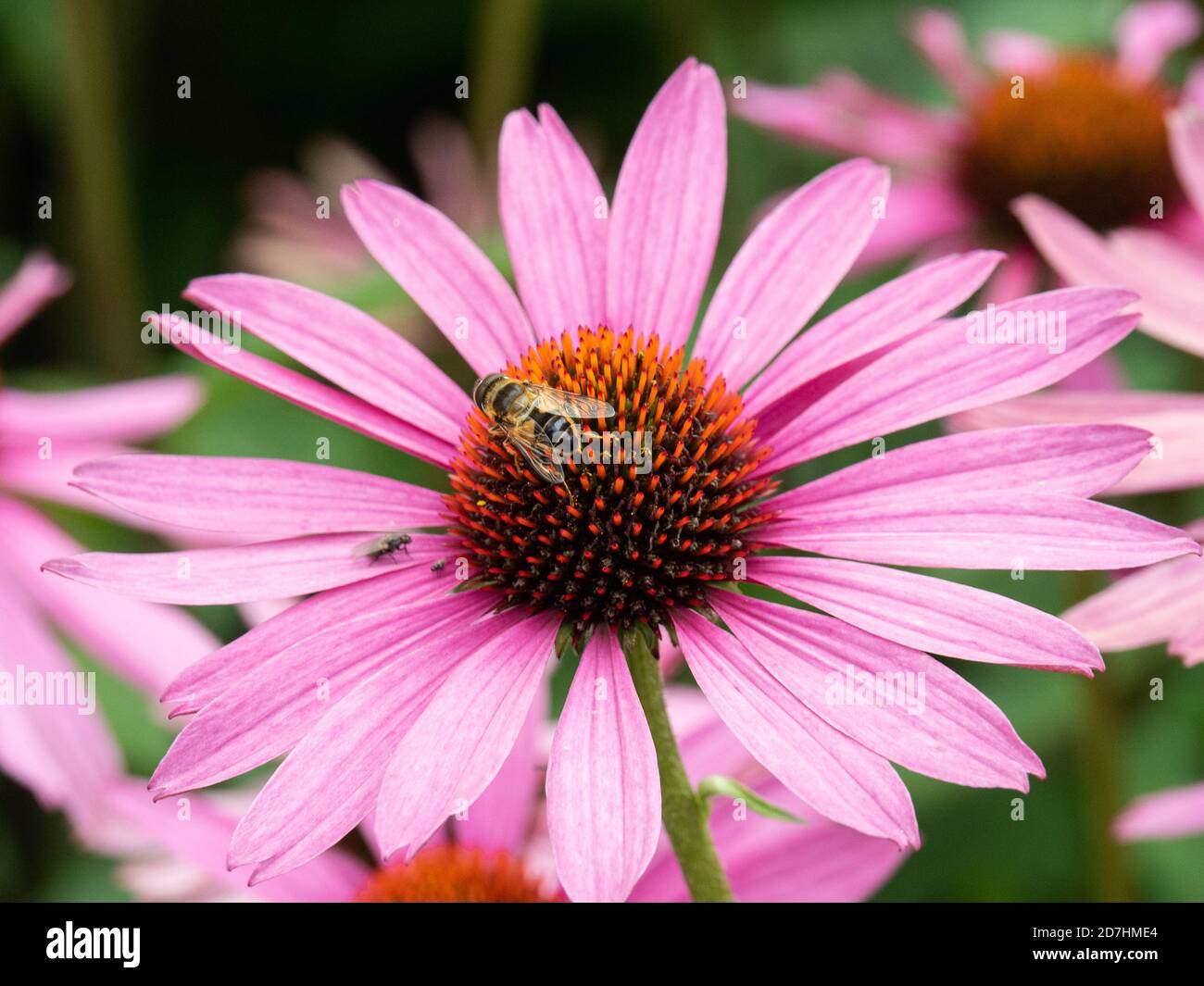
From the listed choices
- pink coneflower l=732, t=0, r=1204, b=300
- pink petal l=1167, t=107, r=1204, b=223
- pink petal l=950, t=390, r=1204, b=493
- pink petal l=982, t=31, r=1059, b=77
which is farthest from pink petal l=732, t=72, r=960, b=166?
pink petal l=950, t=390, r=1204, b=493

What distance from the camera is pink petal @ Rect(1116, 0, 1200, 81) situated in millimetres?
2385

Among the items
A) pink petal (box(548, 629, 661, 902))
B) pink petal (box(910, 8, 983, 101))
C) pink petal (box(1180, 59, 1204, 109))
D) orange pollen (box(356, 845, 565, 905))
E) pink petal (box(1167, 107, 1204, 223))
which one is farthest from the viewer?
pink petal (box(910, 8, 983, 101))

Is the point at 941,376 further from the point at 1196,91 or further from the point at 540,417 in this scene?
the point at 1196,91

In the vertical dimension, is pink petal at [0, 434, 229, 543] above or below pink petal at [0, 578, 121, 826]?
above

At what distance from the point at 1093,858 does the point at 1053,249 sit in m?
0.79

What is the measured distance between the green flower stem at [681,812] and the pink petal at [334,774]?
149mm

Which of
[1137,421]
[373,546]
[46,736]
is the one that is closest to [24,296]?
[46,736]

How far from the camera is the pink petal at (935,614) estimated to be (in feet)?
2.80

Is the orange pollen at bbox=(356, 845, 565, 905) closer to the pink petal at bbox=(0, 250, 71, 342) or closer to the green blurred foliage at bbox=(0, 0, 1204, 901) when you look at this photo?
the green blurred foliage at bbox=(0, 0, 1204, 901)

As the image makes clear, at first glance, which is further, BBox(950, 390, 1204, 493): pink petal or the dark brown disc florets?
BBox(950, 390, 1204, 493): pink petal

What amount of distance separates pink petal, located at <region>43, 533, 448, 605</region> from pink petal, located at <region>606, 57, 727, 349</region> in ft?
0.97

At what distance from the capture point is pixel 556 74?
2.99 meters
